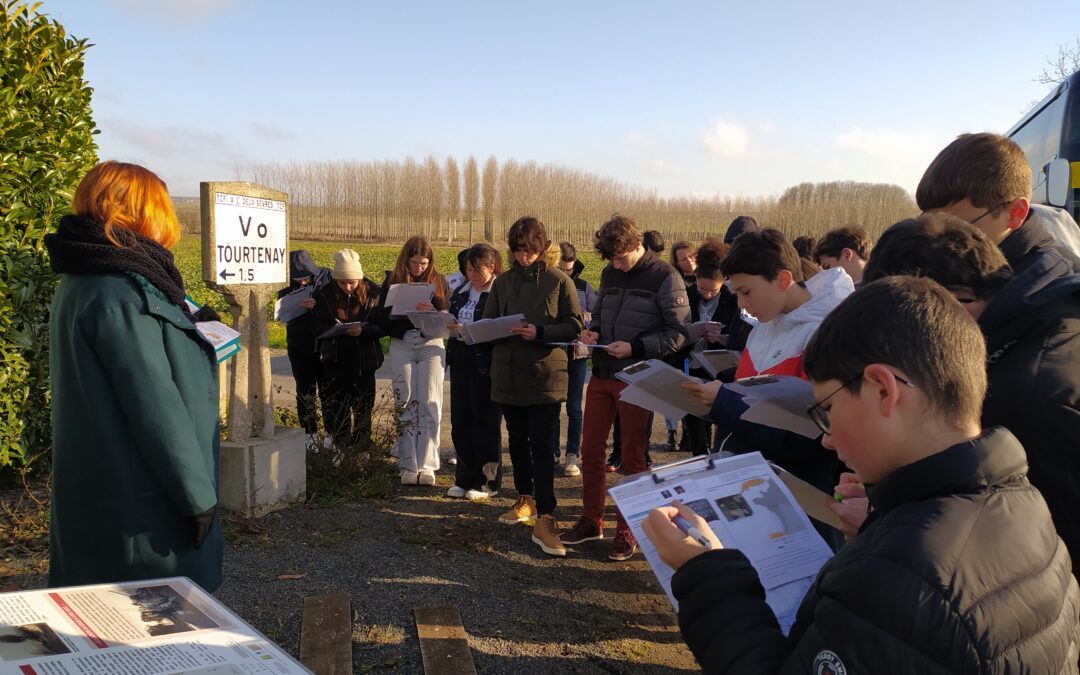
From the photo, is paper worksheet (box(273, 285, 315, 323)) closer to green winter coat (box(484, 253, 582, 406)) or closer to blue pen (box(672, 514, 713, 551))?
green winter coat (box(484, 253, 582, 406))

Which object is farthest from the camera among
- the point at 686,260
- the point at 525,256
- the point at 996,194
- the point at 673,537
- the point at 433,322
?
the point at 686,260

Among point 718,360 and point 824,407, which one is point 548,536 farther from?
point 824,407

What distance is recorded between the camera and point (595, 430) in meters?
4.99

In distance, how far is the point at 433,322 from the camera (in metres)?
6.21

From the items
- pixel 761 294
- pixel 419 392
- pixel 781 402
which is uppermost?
pixel 761 294

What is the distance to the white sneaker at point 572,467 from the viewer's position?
6863 millimetres

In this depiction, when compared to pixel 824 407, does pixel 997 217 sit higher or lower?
higher

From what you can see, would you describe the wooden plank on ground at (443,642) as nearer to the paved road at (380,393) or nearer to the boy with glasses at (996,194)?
the boy with glasses at (996,194)

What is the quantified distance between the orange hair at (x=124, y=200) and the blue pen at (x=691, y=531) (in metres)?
1.89

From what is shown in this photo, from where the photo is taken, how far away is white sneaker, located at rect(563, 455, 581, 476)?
6.86 metres

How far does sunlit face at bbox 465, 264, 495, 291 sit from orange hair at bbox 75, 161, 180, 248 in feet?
12.4

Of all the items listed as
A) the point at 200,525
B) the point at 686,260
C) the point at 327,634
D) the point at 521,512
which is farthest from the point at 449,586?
the point at 686,260

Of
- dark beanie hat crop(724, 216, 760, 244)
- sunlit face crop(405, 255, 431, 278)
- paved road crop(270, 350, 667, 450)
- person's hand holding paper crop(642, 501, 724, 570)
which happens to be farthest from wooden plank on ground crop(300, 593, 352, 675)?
dark beanie hat crop(724, 216, 760, 244)

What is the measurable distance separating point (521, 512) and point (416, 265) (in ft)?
7.94
